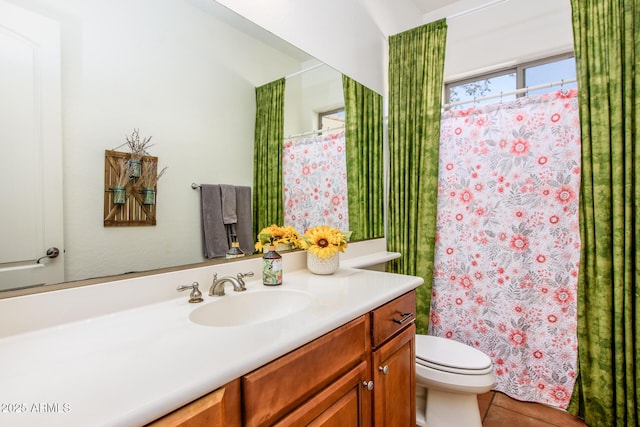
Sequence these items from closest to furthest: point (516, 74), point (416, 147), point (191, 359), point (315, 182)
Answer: point (191, 359), point (315, 182), point (416, 147), point (516, 74)

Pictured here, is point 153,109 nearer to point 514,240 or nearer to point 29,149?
point 29,149

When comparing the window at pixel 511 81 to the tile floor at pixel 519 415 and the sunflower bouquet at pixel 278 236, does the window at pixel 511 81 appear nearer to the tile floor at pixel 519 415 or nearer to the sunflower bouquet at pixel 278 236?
the sunflower bouquet at pixel 278 236

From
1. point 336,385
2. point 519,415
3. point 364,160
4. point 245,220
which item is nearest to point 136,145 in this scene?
point 245,220

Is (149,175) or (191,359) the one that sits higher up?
(149,175)

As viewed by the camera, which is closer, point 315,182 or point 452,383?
point 452,383

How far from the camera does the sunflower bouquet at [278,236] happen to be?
140cm

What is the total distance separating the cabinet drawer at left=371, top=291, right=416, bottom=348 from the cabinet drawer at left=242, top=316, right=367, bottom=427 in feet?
0.27

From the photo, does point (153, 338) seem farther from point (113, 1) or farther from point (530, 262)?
point (530, 262)

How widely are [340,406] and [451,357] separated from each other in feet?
2.88

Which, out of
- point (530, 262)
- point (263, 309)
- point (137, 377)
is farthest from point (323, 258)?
point (530, 262)

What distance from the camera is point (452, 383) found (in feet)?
4.67

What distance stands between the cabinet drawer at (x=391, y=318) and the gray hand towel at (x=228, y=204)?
0.68 meters

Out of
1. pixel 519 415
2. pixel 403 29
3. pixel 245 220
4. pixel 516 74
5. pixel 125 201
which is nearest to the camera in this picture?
pixel 125 201

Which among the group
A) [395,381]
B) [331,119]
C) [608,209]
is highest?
[331,119]
